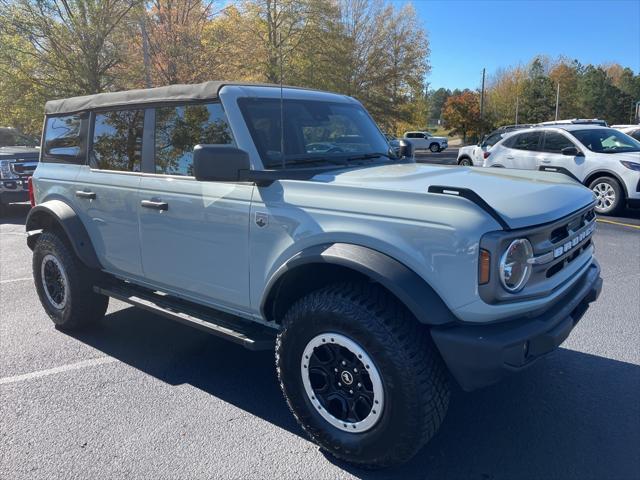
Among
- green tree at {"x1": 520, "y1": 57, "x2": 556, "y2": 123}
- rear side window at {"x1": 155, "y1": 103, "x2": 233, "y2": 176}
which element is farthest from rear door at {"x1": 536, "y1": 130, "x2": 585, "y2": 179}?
green tree at {"x1": 520, "y1": 57, "x2": 556, "y2": 123}

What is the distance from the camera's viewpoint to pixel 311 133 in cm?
378

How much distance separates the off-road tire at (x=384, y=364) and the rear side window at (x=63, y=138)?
288 cm

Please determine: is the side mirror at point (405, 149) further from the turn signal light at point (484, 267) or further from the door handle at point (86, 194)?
the door handle at point (86, 194)

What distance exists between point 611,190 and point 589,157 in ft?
2.41

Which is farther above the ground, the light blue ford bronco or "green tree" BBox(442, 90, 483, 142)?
"green tree" BBox(442, 90, 483, 142)

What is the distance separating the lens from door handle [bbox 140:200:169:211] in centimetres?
365

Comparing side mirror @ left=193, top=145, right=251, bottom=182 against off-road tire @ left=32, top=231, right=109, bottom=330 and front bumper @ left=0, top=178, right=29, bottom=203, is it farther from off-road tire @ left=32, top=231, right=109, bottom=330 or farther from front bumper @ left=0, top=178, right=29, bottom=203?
front bumper @ left=0, top=178, right=29, bottom=203

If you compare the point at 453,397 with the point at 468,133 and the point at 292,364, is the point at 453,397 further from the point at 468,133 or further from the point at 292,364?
the point at 468,133

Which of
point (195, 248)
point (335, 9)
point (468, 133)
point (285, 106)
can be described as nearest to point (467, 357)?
point (195, 248)

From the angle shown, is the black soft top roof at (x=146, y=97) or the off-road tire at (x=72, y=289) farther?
the off-road tire at (x=72, y=289)

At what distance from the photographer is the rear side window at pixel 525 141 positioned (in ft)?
37.0

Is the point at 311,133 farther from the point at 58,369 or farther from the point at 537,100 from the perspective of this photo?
the point at 537,100

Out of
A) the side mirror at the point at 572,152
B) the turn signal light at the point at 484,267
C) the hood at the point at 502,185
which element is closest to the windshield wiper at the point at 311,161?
the hood at the point at 502,185

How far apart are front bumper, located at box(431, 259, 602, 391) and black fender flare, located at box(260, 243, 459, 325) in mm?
99
